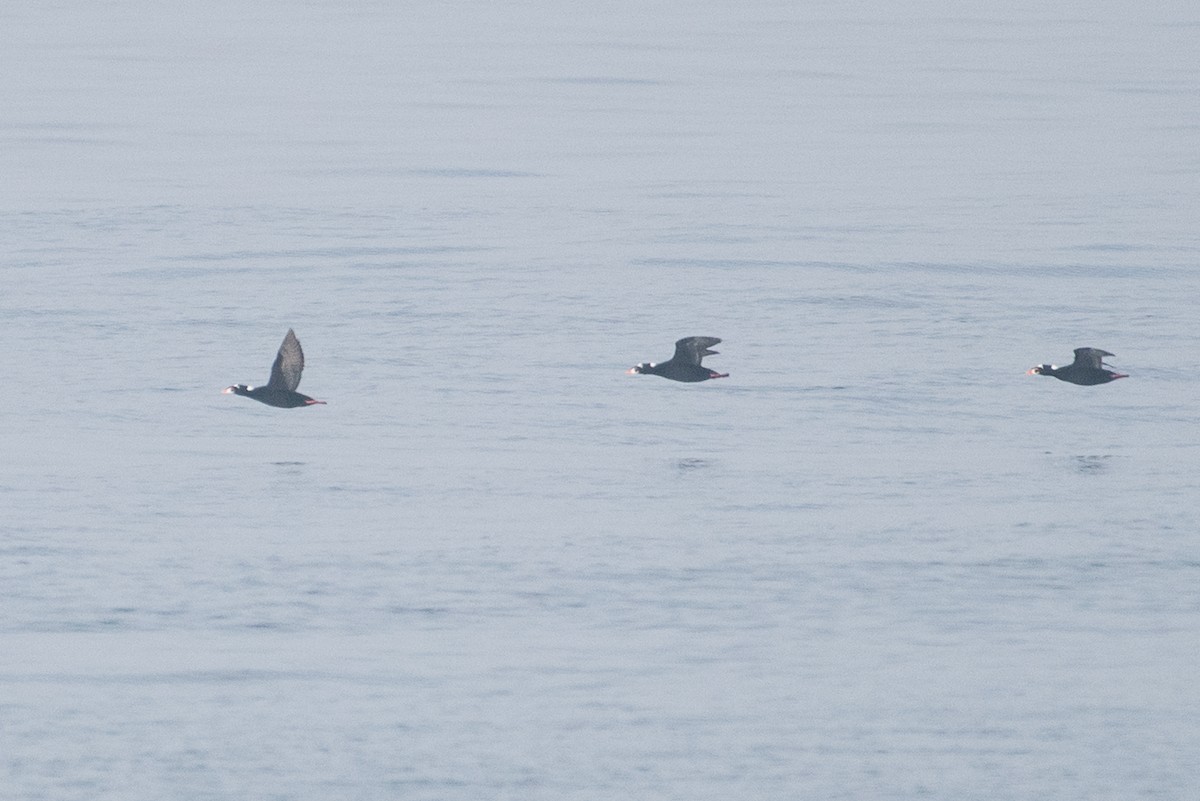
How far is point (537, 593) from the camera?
1469 centimetres

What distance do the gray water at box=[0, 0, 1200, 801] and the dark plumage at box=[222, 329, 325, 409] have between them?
38cm

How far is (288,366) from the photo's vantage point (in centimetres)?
1888

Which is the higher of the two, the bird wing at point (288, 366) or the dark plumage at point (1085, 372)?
the dark plumage at point (1085, 372)

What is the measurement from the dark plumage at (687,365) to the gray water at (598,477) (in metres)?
0.39

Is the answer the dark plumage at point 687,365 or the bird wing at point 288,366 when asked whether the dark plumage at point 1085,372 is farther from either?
the bird wing at point 288,366

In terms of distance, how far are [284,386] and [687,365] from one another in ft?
12.1

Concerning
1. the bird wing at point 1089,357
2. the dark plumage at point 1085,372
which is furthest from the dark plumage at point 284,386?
the bird wing at point 1089,357

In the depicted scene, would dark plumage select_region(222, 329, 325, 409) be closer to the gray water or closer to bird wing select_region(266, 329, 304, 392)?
bird wing select_region(266, 329, 304, 392)

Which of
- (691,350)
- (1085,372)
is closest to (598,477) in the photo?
(691,350)

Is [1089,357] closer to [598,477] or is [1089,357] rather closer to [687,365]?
[687,365]

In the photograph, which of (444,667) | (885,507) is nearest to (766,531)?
(885,507)

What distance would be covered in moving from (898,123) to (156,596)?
32382 mm

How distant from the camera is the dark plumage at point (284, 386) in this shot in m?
18.8

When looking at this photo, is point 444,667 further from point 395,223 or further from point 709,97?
point 709,97
